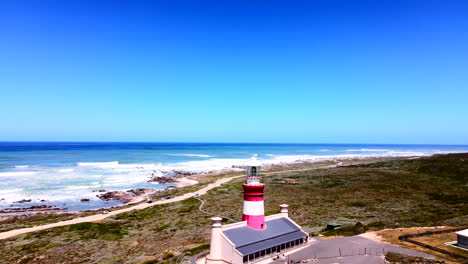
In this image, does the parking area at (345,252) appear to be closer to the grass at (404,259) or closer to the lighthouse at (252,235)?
the grass at (404,259)

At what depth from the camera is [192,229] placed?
36.1 metres

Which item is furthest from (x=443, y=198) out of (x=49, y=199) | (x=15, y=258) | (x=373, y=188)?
(x=49, y=199)

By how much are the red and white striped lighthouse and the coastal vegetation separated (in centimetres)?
668

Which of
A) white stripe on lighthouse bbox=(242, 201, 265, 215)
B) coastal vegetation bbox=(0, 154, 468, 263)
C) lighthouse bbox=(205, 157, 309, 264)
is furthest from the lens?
coastal vegetation bbox=(0, 154, 468, 263)

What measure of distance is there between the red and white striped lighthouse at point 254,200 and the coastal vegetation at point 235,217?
6.68m

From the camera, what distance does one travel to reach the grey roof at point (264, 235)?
61.9ft

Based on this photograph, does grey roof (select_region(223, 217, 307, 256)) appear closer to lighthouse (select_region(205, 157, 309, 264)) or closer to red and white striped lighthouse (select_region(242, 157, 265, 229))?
lighthouse (select_region(205, 157, 309, 264))

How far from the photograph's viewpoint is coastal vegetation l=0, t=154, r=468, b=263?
28.9 meters

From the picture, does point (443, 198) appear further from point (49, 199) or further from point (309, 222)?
point (49, 199)

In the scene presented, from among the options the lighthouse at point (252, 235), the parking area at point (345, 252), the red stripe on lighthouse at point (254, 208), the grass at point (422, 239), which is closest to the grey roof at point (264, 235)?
the lighthouse at point (252, 235)

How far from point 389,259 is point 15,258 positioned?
3086 cm

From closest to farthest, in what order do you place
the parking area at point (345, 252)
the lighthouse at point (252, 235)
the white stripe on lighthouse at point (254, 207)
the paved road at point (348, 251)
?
the lighthouse at point (252, 235), the parking area at point (345, 252), the paved road at point (348, 251), the white stripe on lighthouse at point (254, 207)

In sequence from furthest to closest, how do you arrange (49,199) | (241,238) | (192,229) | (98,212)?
(49,199)
(98,212)
(192,229)
(241,238)

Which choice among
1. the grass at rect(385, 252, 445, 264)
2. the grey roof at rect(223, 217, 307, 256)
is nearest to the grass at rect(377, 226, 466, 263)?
the grass at rect(385, 252, 445, 264)
